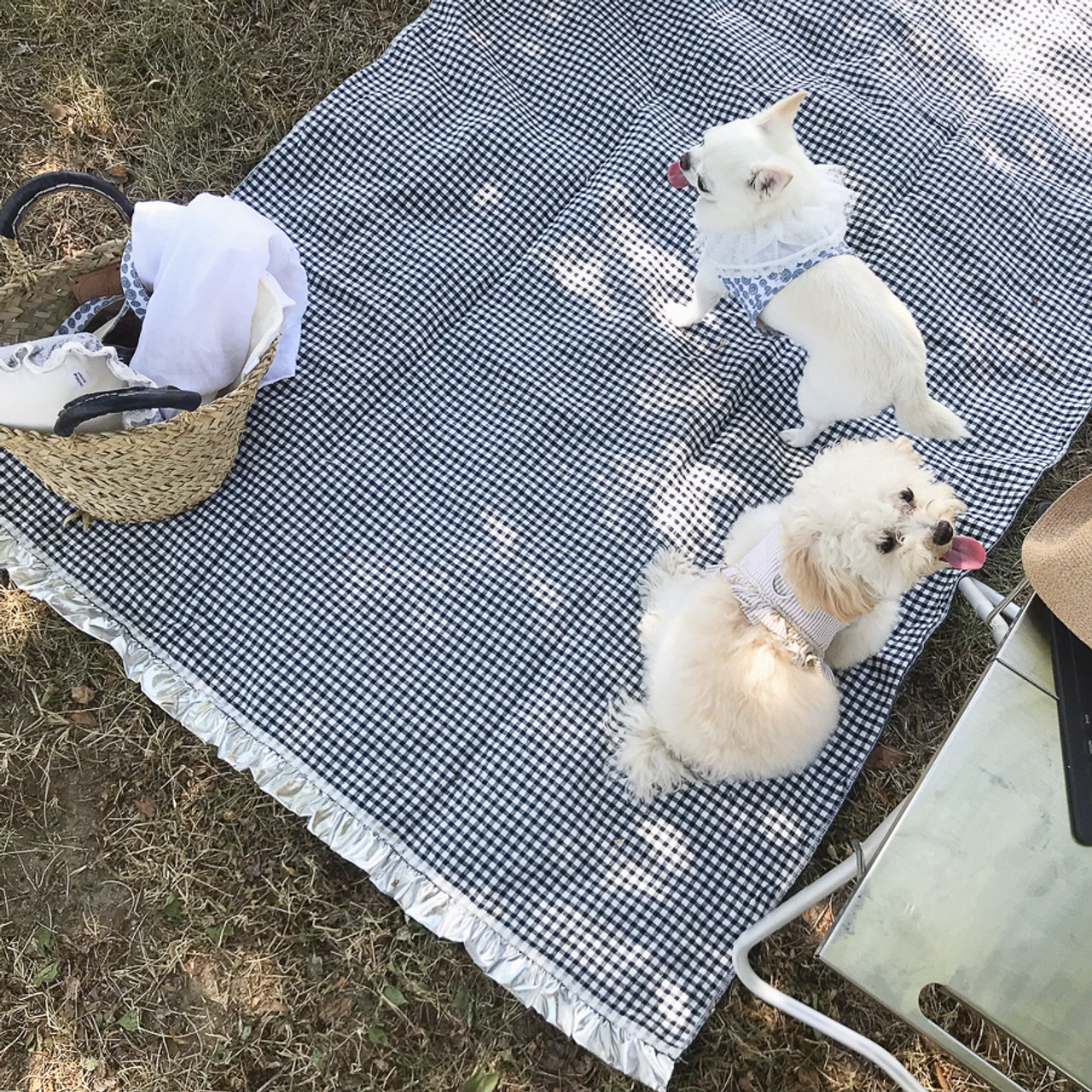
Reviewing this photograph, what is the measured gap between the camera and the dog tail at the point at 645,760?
6.68 feet

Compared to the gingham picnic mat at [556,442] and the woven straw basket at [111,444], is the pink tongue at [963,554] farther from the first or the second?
the woven straw basket at [111,444]

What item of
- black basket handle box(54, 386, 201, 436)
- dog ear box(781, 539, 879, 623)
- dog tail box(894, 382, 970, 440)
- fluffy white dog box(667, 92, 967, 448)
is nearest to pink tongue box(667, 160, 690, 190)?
fluffy white dog box(667, 92, 967, 448)

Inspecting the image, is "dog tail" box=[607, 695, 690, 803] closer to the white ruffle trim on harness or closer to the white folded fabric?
the white ruffle trim on harness

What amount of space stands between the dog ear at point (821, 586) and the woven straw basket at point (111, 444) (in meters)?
1.27

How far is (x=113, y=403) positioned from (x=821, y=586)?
1.48 metres

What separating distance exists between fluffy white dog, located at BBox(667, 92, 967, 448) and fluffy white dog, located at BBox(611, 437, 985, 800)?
0.88 feet

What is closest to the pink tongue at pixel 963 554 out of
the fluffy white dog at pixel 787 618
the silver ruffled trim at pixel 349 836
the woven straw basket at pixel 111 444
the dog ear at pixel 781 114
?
the fluffy white dog at pixel 787 618

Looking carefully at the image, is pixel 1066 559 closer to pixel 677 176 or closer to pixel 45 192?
pixel 677 176

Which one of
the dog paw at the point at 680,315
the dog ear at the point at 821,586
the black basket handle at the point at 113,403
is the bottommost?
the black basket handle at the point at 113,403

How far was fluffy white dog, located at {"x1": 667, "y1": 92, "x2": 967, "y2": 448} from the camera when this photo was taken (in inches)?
76.2

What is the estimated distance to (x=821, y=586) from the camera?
171 centimetres

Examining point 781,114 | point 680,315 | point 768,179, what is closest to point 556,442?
point 680,315

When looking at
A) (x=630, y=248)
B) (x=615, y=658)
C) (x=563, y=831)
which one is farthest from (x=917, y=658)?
(x=630, y=248)

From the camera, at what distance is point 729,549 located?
6.91ft
